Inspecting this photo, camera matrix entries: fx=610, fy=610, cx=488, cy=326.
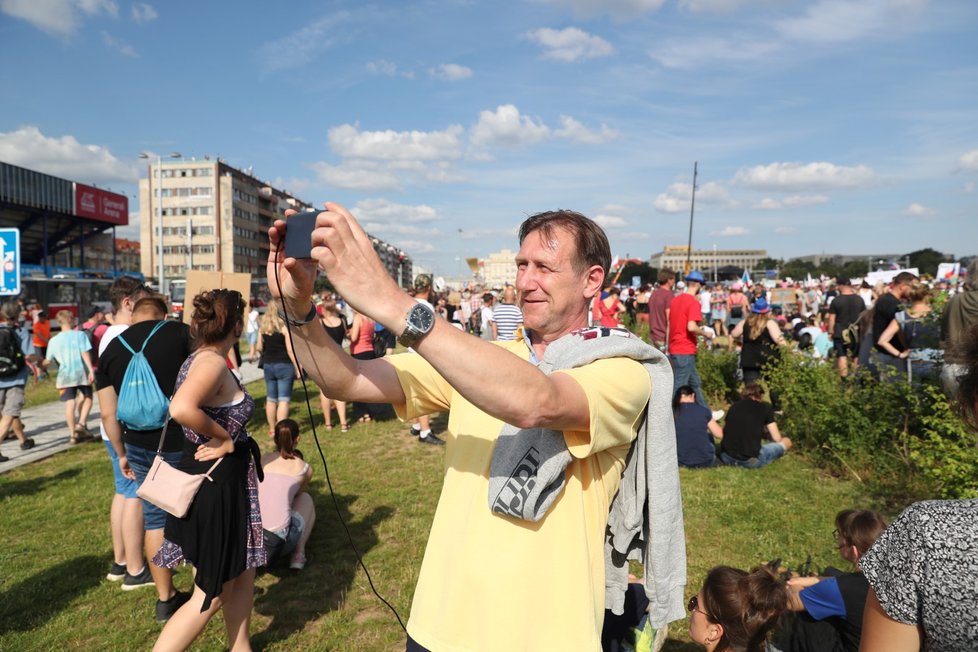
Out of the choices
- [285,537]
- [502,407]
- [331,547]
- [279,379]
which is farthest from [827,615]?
[279,379]

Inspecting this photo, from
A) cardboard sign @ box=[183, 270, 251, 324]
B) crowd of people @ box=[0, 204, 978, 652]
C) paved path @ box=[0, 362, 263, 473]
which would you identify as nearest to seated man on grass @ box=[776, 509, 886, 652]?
crowd of people @ box=[0, 204, 978, 652]

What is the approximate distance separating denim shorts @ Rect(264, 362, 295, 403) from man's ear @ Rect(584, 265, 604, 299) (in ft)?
23.0

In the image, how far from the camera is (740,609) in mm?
3002

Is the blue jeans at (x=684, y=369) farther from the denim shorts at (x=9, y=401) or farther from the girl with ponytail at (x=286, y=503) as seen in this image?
the denim shorts at (x=9, y=401)

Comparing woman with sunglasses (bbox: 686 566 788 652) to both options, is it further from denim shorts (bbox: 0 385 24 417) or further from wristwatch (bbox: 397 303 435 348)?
denim shorts (bbox: 0 385 24 417)

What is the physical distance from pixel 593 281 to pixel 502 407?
2.55 ft

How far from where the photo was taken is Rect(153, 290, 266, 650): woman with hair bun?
121 inches

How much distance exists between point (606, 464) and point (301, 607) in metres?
3.50

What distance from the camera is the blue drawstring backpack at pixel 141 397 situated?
394 cm

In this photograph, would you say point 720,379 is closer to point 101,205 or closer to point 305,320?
point 305,320

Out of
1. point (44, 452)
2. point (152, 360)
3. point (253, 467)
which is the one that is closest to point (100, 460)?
point (44, 452)

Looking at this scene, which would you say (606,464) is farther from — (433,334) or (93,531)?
(93,531)

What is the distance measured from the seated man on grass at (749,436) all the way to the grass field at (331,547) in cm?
19

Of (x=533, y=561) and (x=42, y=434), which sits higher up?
(x=533, y=561)
